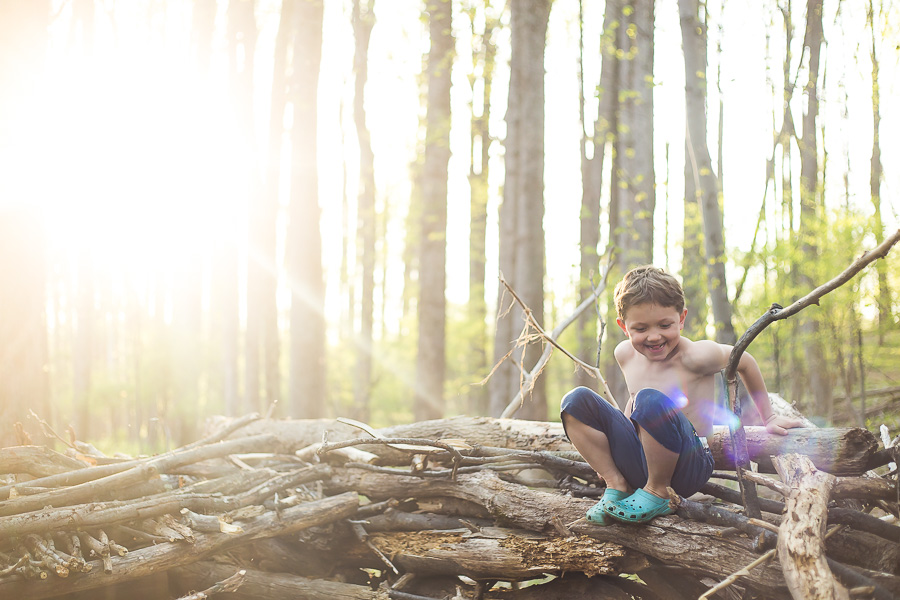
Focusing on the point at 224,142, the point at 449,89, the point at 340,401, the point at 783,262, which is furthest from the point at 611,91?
the point at 340,401

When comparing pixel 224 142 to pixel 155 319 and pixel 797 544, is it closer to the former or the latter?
pixel 155 319

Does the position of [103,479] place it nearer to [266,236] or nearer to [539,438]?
[539,438]

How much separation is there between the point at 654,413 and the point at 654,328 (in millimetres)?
481

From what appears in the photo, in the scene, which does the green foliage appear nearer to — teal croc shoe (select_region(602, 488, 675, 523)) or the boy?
the boy

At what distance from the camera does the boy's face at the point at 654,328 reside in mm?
2986

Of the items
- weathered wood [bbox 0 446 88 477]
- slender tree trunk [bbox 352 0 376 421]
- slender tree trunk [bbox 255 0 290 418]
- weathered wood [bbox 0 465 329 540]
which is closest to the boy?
weathered wood [bbox 0 465 329 540]

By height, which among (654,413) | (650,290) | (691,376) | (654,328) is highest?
(650,290)

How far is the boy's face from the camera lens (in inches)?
118

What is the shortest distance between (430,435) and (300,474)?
2.78ft

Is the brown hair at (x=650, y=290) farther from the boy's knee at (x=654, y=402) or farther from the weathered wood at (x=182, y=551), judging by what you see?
the weathered wood at (x=182, y=551)

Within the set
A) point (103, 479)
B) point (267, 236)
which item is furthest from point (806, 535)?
point (267, 236)

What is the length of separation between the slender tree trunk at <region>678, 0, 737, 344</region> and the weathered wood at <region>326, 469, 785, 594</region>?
357 cm

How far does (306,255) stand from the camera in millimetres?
9992

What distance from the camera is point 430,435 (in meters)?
4.11
